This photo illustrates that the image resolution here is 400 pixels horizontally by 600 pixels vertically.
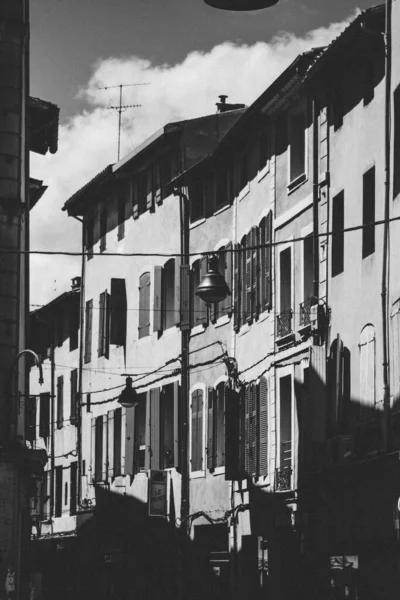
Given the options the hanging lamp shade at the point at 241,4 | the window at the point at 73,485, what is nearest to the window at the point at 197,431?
the window at the point at 73,485

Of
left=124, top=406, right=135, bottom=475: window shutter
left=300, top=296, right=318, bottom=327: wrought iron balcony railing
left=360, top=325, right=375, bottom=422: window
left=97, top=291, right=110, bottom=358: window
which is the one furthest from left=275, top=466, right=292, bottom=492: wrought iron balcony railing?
left=97, top=291, right=110, bottom=358: window

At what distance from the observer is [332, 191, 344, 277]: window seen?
90.5ft

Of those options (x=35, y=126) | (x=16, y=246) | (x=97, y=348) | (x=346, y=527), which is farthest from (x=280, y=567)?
(x=97, y=348)

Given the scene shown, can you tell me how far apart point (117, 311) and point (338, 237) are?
628 inches

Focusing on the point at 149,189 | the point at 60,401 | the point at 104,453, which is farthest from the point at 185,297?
the point at 60,401

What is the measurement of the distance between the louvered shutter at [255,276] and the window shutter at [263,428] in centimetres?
164

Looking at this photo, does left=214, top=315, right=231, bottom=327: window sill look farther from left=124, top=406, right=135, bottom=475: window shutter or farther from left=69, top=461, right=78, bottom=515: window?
left=69, top=461, right=78, bottom=515: window

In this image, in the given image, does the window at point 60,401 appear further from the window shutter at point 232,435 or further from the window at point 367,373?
the window at point 367,373

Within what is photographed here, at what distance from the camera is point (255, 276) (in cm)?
3259

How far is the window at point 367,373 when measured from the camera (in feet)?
81.1

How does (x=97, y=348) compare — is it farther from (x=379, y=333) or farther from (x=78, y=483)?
(x=379, y=333)

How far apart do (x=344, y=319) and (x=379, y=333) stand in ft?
7.16

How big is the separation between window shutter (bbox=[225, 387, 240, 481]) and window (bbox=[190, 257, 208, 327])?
3588mm

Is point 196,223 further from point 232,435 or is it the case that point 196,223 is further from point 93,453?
point 93,453
